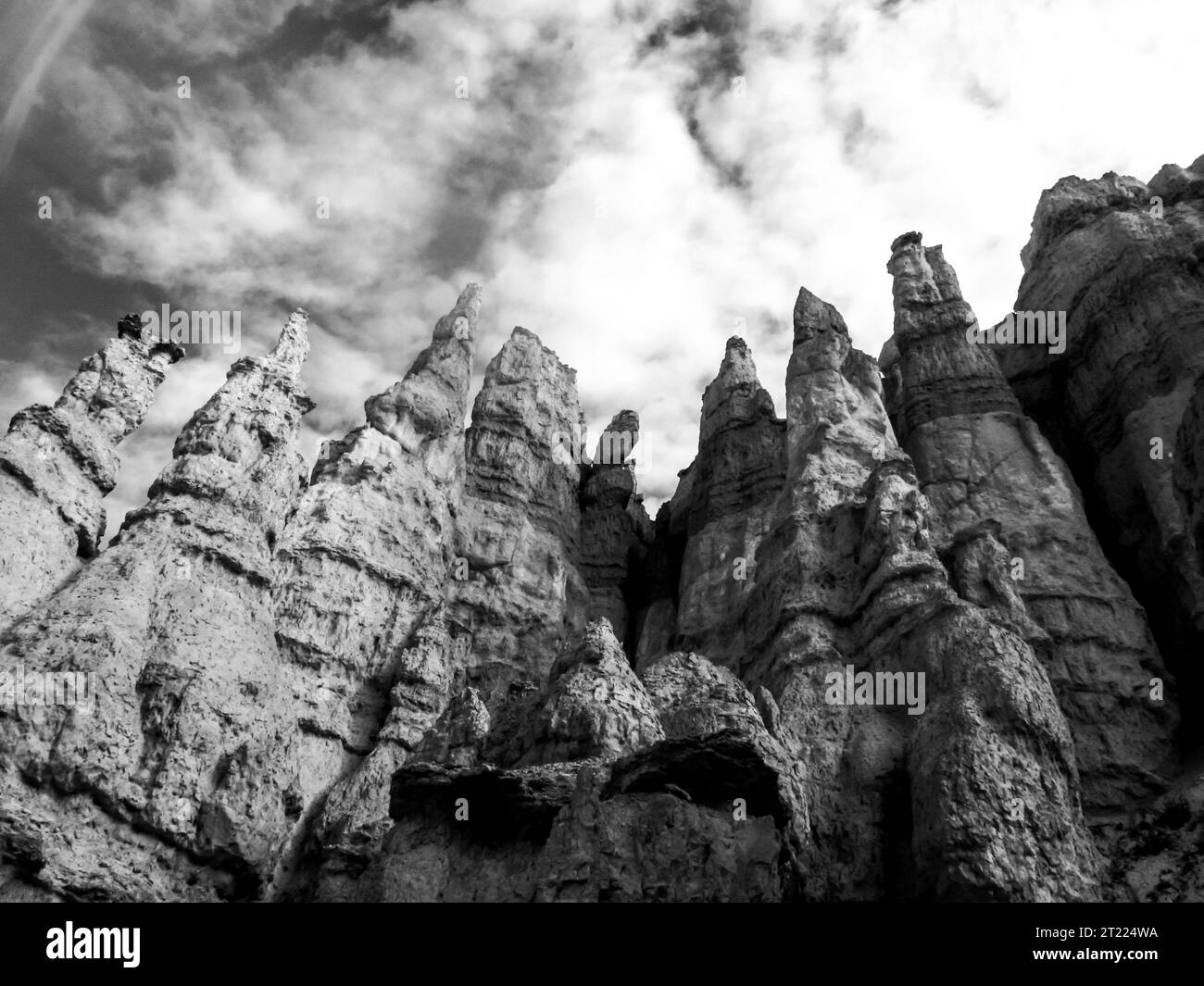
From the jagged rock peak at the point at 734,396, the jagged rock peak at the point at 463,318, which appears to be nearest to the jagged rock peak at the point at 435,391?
the jagged rock peak at the point at 463,318

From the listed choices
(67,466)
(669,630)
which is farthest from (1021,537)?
(67,466)

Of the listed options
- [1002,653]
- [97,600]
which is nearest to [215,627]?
[97,600]

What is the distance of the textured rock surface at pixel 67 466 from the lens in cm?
2442

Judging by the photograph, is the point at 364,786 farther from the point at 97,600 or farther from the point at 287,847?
the point at 97,600

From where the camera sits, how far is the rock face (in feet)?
59.2

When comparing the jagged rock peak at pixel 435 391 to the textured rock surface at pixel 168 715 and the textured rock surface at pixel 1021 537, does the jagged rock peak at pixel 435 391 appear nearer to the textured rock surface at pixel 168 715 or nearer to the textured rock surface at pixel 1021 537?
the textured rock surface at pixel 168 715

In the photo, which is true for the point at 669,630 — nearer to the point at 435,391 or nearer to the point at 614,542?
the point at 614,542

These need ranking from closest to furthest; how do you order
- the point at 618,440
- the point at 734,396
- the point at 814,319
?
the point at 814,319 → the point at 734,396 → the point at 618,440

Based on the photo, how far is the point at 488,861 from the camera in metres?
17.3

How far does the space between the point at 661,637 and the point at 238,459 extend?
18735mm

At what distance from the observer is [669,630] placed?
135 feet

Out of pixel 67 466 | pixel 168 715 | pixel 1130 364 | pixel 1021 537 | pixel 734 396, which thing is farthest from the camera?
pixel 734 396

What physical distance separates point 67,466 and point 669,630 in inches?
908
